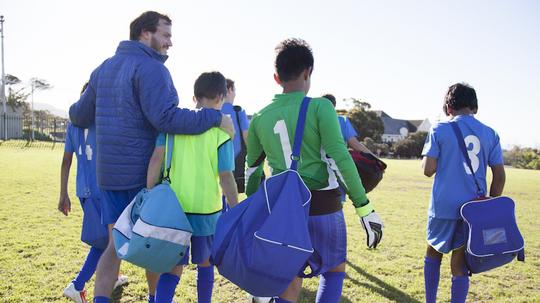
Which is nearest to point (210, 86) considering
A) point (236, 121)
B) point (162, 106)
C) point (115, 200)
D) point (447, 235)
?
point (162, 106)

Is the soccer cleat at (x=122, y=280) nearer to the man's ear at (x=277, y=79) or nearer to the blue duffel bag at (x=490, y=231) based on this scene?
the man's ear at (x=277, y=79)

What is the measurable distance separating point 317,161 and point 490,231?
150 cm

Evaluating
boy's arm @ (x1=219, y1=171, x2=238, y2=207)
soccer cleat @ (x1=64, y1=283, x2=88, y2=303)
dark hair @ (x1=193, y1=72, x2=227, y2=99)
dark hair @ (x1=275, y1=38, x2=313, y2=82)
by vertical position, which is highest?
dark hair @ (x1=275, y1=38, x2=313, y2=82)

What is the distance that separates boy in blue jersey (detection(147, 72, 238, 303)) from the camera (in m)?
2.74

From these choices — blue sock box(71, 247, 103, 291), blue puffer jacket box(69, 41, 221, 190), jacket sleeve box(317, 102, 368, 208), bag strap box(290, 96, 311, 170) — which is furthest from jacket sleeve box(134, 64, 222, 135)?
blue sock box(71, 247, 103, 291)

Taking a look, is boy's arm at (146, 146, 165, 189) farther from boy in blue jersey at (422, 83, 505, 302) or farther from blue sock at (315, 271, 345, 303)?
boy in blue jersey at (422, 83, 505, 302)

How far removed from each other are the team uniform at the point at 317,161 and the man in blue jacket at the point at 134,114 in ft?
1.43

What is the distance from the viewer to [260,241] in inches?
82.1

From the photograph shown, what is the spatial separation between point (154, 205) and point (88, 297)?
1977 mm

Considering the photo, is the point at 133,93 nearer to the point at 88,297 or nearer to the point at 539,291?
the point at 88,297

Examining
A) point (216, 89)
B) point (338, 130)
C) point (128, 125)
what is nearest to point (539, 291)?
point (338, 130)

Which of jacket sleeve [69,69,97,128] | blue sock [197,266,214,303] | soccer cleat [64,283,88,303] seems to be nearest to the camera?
jacket sleeve [69,69,97,128]

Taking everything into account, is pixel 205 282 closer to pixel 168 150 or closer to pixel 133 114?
pixel 168 150

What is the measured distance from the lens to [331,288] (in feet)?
8.31
